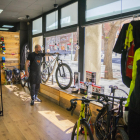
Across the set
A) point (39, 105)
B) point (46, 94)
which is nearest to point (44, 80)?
point (46, 94)

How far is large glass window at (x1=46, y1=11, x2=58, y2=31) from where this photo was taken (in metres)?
5.59

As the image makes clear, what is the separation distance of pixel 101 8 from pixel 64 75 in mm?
1869

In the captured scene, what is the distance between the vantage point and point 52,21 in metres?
5.81

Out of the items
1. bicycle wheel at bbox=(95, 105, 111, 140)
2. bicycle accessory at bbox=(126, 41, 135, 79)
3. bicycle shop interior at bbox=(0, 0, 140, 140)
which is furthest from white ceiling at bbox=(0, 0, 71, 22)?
bicycle wheel at bbox=(95, 105, 111, 140)

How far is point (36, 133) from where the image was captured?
9.68 ft

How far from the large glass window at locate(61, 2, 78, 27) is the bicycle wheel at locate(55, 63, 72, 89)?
1225 mm

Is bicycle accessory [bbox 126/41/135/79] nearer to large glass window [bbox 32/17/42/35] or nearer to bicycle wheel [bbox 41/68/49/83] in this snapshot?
bicycle wheel [bbox 41/68/49/83]

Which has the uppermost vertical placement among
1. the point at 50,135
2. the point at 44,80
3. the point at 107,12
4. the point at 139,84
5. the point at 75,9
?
the point at 75,9

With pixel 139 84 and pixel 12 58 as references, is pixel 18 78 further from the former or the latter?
pixel 139 84

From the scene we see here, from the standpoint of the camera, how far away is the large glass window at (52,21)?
5590 mm

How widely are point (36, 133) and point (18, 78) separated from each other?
5.15m

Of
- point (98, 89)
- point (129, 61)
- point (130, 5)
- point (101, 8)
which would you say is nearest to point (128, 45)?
point (129, 61)

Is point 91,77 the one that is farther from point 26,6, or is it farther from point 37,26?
point 37,26

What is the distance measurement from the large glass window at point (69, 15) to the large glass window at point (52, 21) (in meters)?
0.40
